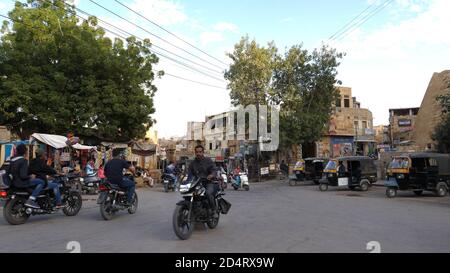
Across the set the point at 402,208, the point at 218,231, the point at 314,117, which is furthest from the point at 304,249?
the point at 314,117

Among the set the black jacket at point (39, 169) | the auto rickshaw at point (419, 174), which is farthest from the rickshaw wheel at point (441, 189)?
the black jacket at point (39, 169)

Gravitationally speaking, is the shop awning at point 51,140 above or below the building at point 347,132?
below

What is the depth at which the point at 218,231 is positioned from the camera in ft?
27.0

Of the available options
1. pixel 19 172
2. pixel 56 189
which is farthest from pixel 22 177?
pixel 56 189

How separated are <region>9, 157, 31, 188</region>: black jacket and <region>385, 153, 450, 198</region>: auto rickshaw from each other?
14.5 m

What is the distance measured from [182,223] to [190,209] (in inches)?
13.3

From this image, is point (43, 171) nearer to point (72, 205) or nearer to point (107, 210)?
point (72, 205)

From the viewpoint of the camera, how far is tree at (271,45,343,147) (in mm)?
33125

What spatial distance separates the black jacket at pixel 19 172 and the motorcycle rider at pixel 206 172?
4.12 meters

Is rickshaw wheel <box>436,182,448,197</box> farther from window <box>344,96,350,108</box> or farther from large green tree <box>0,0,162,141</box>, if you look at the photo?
window <box>344,96,350,108</box>

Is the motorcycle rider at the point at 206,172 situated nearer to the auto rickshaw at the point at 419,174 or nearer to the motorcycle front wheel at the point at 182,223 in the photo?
the motorcycle front wheel at the point at 182,223

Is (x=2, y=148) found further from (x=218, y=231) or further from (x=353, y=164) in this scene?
(x=353, y=164)

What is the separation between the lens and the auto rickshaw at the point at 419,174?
684 inches
